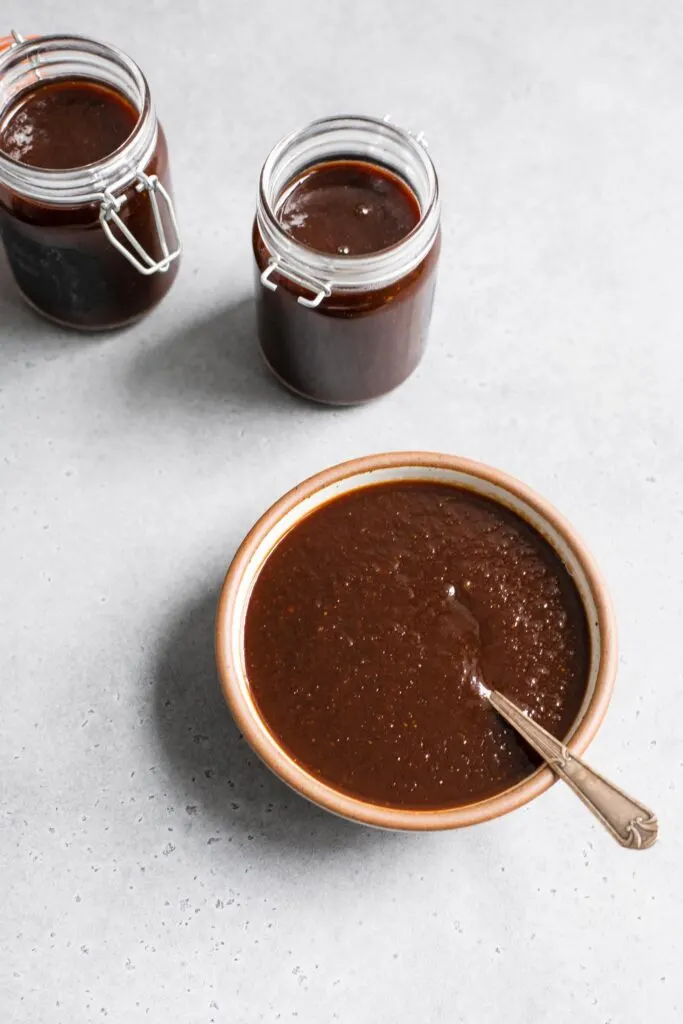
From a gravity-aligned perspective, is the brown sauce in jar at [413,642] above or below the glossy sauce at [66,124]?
below

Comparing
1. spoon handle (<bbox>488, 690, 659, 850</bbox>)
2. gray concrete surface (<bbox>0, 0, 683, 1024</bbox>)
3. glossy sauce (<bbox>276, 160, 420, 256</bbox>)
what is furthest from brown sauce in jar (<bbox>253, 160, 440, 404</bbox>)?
spoon handle (<bbox>488, 690, 659, 850</bbox>)

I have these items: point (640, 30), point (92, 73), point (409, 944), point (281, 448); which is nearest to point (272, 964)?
point (409, 944)

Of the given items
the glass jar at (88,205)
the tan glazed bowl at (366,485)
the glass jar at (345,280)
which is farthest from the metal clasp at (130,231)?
the tan glazed bowl at (366,485)

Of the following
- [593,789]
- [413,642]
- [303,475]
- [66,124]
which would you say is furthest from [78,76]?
[593,789]

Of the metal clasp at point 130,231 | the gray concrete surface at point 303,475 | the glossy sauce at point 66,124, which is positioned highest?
the glossy sauce at point 66,124

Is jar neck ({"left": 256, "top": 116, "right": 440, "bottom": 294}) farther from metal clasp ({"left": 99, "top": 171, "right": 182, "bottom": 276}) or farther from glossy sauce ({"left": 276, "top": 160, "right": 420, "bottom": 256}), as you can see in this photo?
metal clasp ({"left": 99, "top": 171, "right": 182, "bottom": 276})

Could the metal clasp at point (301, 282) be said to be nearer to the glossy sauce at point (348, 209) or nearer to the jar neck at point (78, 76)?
the glossy sauce at point (348, 209)

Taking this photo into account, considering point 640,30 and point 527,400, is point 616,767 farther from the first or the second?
point 640,30
